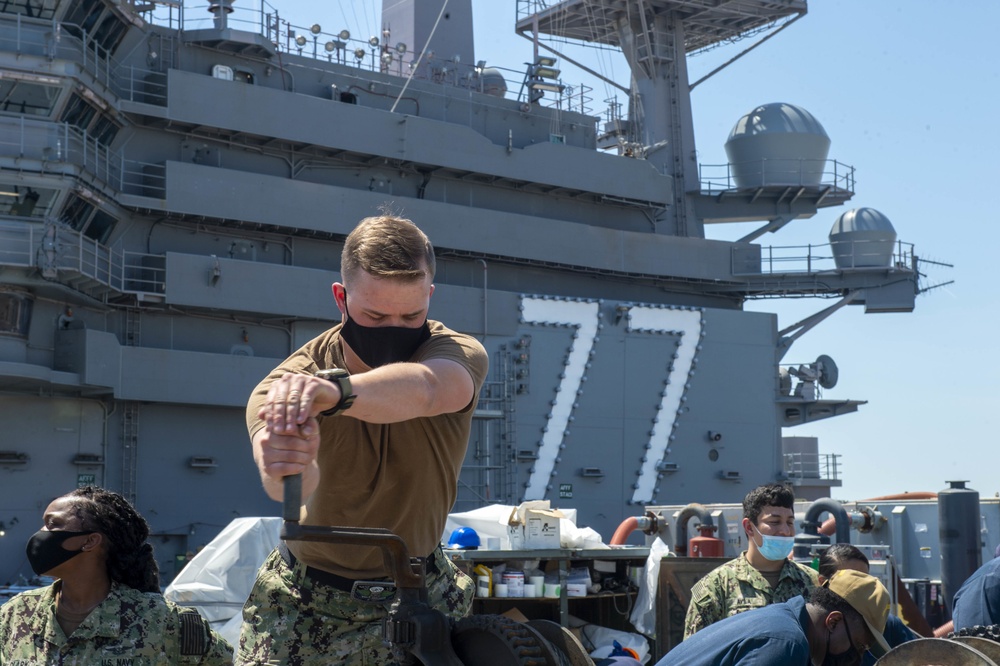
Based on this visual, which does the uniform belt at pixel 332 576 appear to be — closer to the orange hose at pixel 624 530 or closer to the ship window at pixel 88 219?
the orange hose at pixel 624 530

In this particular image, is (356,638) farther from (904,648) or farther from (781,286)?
(781,286)

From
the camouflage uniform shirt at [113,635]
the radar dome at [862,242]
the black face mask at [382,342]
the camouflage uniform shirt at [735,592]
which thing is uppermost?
the radar dome at [862,242]

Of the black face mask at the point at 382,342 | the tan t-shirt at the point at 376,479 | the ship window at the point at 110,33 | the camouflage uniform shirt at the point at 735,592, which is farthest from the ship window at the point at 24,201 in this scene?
the black face mask at the point at 382,342

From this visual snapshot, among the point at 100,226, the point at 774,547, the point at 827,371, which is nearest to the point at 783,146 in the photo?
the point at 827,371

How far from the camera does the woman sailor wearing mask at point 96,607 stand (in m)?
3.75

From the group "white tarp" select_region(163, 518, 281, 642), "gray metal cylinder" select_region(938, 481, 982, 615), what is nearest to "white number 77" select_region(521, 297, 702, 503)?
"white tarp" select_region(163, 518, 281, 642)

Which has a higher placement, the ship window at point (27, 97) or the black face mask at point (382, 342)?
the ship window at point (27, 97)

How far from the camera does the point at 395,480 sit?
2.83m

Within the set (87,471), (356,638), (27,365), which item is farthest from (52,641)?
(87,471)

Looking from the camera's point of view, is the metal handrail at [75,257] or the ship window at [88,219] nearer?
the metal handrail at [75,257]

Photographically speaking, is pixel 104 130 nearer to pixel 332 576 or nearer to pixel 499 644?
pixel 332 576

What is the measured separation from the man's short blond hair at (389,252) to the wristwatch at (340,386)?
46cm

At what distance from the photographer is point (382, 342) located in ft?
8.87

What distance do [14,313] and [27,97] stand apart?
342cm
